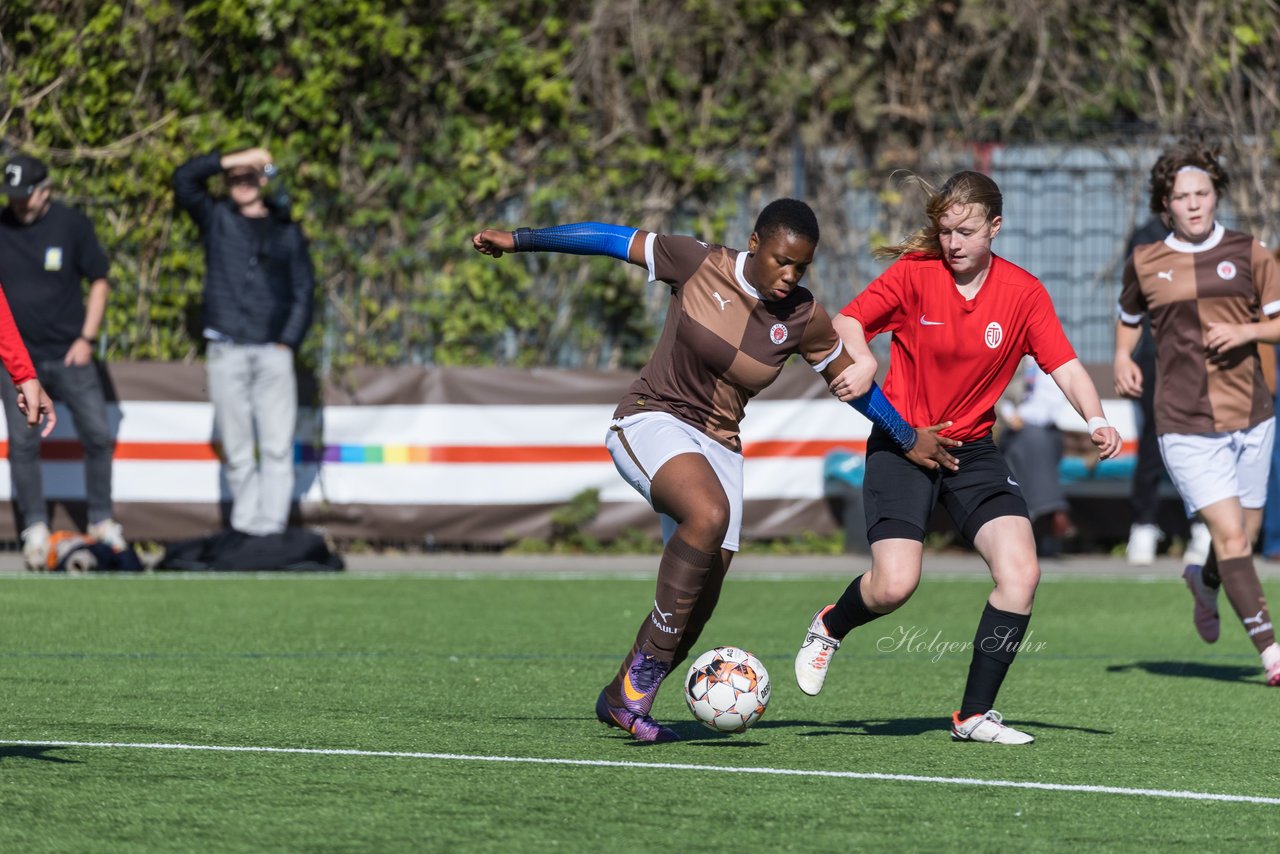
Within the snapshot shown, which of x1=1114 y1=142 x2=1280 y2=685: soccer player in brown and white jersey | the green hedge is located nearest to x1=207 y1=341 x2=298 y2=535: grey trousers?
the green hedge

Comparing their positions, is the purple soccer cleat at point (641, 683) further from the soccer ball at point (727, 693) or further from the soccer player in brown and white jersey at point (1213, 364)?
the soccer player in brown and white jersey at point (1213, 364)

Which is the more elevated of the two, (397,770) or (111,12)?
(111,12)

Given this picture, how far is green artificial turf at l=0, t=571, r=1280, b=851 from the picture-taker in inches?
190

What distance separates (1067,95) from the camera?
50.3ft

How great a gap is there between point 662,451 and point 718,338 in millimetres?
416

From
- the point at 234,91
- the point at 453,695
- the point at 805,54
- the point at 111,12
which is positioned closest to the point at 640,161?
the point at 805,54

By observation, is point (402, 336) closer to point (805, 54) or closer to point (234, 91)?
point (234, 91)

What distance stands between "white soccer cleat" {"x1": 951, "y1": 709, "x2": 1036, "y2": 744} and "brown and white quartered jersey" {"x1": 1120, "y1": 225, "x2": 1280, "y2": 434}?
2.26 meters

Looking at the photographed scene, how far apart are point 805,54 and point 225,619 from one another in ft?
24.5

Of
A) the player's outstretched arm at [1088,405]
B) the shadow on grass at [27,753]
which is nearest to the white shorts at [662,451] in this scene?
the player's outstretched arm at [1088,405]

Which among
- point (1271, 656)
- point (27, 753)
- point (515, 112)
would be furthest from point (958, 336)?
point (515, 112)

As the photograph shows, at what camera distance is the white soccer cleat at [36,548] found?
12.1 m

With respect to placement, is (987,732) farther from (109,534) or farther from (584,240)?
(109,534)

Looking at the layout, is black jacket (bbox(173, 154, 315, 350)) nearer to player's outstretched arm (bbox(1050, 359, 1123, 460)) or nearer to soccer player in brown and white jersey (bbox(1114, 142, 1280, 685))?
soccer player in brown and white jersey (bbox(1114, 142, 1280, 685))
